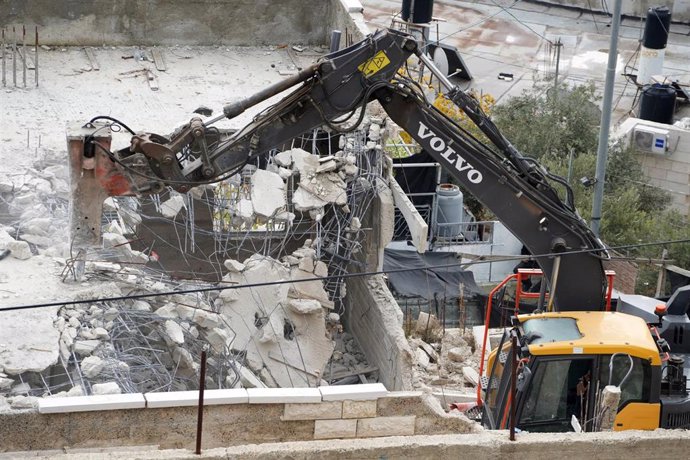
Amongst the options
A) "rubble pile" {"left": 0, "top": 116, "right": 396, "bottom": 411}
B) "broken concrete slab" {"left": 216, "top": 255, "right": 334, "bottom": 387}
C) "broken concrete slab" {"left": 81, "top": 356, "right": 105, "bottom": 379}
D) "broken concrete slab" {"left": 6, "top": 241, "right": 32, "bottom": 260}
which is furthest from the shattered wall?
"broken concrete slab" {"left": 81, "top": 356, "right": 105, "bottom": 379}

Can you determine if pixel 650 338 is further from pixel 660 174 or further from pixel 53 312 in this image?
pixel 660 174

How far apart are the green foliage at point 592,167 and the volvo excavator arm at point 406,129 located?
883 centimetres

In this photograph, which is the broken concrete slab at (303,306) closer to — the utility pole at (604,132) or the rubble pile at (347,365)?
the rubble pile at (347,365)

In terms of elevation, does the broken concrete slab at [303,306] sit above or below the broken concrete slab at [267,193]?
below

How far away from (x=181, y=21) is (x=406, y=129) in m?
8.88

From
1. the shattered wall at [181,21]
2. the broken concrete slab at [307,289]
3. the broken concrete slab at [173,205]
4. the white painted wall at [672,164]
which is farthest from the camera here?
the white painted wall at [672,164]

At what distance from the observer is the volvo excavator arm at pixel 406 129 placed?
1484 cm

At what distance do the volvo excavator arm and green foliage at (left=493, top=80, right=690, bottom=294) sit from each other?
8834mm

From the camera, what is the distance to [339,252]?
19281mm

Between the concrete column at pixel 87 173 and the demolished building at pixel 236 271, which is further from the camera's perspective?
the demolished building at pixel 236 271

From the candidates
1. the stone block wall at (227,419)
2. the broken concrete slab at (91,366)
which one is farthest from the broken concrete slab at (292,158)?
the stone block wall at (227,419)

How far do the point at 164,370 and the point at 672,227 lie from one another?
1439 centimetres

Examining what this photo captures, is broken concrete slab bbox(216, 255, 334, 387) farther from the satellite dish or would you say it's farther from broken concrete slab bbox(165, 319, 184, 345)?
the satellite dish

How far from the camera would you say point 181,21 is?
77.2 ft
